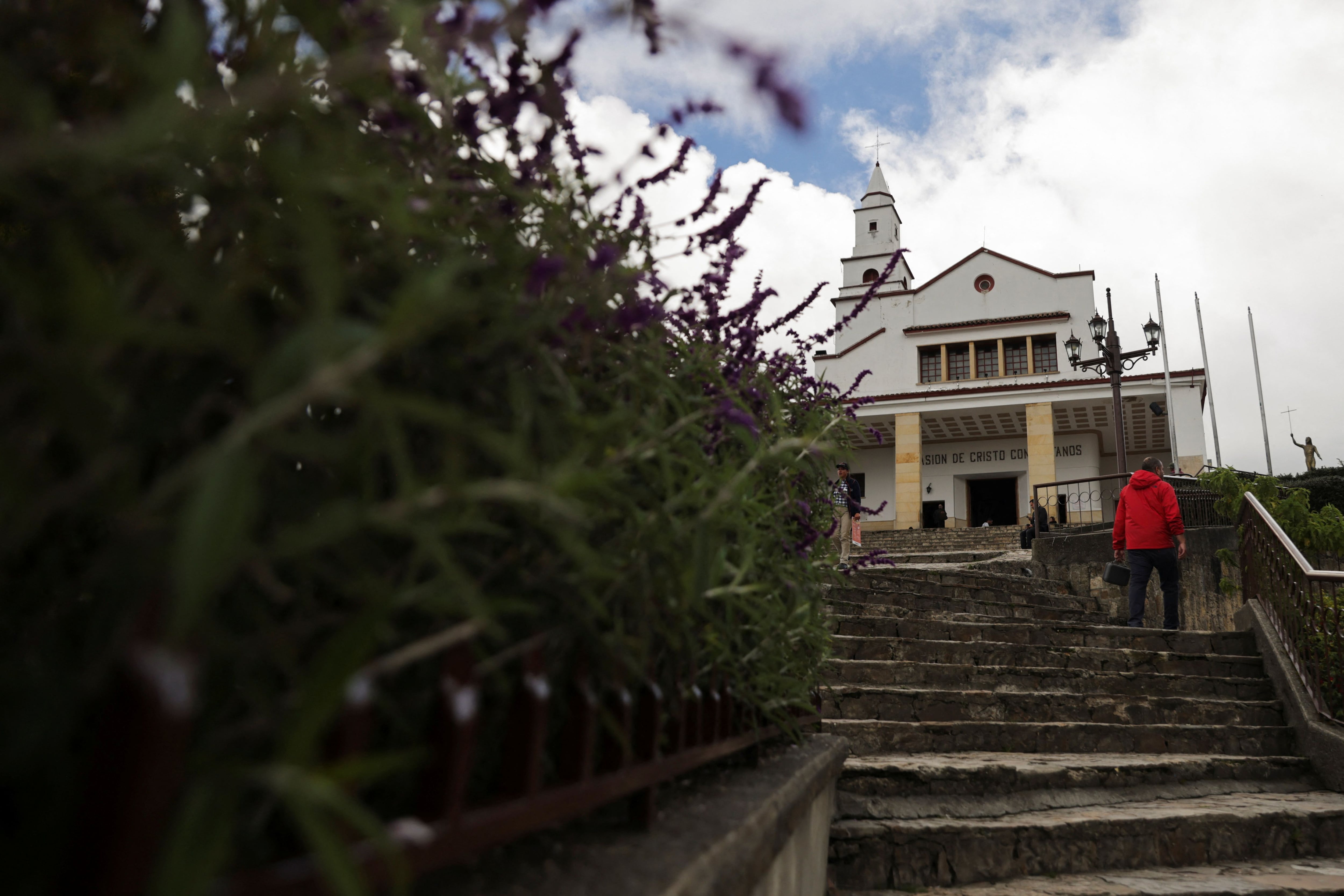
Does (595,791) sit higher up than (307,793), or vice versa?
(307,793)

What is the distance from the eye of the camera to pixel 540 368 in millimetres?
1007

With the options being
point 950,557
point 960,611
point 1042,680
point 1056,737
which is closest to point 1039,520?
point 950,557

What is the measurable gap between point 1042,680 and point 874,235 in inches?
1245

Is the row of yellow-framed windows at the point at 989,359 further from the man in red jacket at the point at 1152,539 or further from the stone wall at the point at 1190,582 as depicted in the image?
the man in red jacket at the point at 1152,539

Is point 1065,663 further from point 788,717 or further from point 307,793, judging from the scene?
point 307,793

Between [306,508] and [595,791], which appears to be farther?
[595,791]

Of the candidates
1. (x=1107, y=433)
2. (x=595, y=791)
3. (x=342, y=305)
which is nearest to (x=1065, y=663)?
(x=595, y=791)

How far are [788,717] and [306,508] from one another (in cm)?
165

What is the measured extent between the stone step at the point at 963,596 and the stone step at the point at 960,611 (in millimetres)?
38

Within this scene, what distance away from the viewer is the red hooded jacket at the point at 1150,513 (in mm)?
7180

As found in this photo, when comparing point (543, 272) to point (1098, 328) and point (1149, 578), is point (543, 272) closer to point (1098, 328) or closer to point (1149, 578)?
point (1149, 578)

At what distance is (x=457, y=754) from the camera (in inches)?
32.9

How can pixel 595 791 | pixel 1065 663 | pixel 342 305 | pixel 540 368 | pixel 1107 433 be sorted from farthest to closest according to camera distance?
pixel 1107 433 < pixel 1065 663 < pixel 595 791 < pixel 540 368 < pixel 342 305

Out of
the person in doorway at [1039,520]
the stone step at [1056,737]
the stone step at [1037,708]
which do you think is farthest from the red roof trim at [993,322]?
the stone step at [1056,737]
